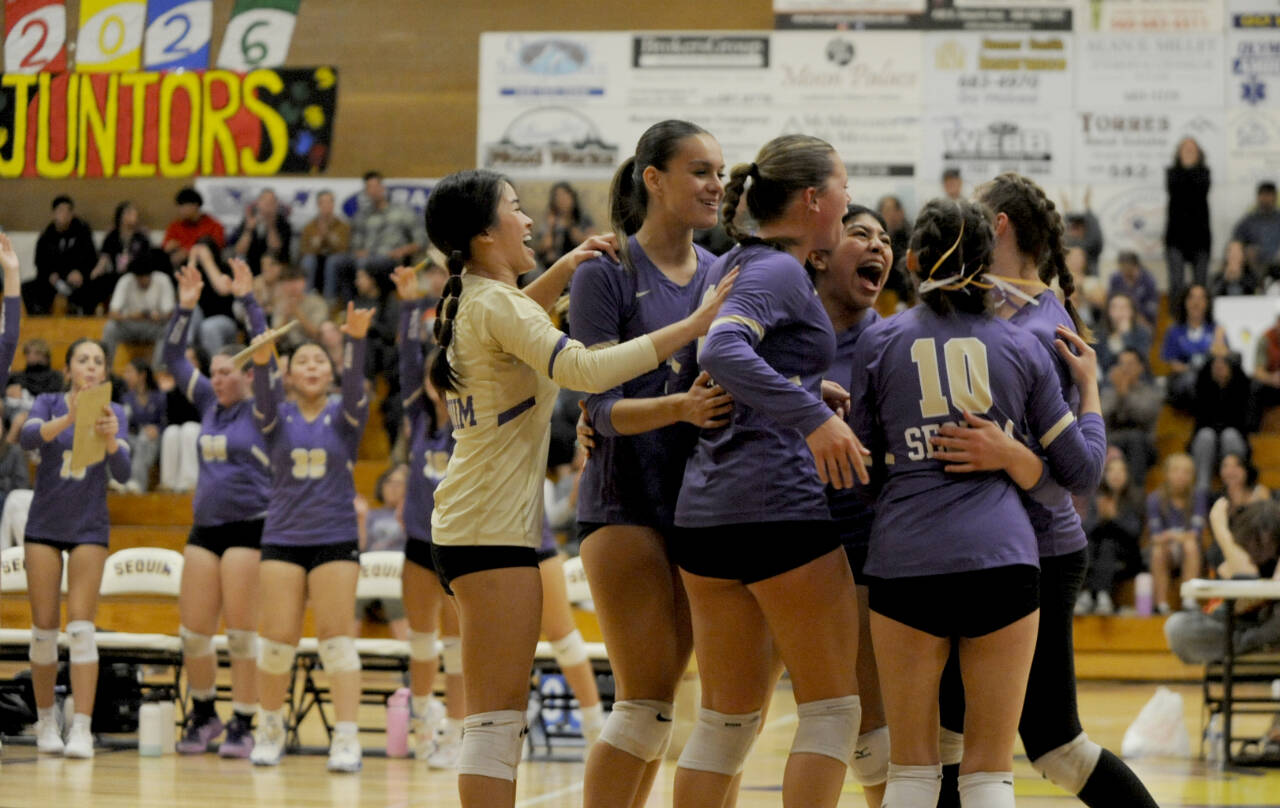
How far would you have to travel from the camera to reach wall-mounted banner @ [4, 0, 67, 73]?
690 inches

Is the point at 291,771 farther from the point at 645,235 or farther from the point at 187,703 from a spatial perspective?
the point at 645,235

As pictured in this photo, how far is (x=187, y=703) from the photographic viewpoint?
1041 cm

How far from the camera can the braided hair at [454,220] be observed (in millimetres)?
3732

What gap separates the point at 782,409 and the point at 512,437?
75 centimetres

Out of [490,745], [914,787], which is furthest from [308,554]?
[914,787]

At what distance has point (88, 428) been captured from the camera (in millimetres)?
7895

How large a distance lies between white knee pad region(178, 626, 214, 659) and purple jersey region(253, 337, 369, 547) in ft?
2.29

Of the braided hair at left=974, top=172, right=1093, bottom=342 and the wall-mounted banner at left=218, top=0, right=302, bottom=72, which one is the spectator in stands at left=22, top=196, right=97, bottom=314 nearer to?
the wall-mounted banner at left=218, top=0, right=302, bottom=72

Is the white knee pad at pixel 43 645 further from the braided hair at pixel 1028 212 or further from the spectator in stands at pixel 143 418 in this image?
the spectator in stands at pixel 143 418

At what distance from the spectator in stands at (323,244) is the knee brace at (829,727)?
12.8 m

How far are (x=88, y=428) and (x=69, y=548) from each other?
633 millimetres

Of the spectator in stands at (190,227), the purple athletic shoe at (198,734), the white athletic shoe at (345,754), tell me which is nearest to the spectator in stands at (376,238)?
the spectator in stands at (190,227)

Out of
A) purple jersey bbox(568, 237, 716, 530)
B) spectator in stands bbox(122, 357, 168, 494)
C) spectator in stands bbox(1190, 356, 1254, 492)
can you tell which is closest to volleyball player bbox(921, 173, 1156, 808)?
purple jersey bbox(568, 237, 716, 530)

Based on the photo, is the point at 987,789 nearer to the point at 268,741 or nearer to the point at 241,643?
the point at 268,741
